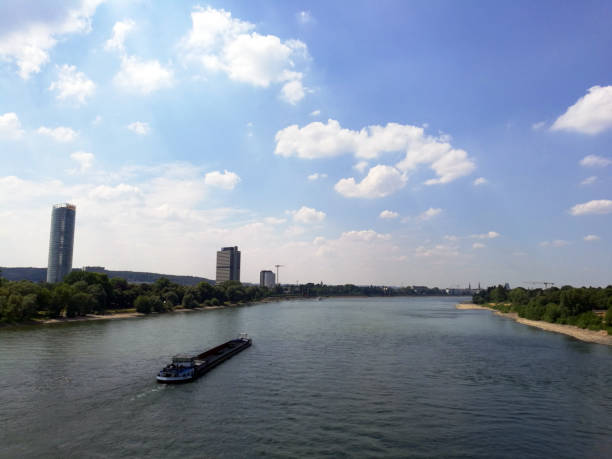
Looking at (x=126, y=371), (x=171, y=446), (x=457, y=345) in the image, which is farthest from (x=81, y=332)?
(x=457, y=345)

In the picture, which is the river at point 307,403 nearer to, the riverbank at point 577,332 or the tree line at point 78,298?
the riverbank at point 577,332

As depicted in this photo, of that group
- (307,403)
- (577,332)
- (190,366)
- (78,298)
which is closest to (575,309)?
(577,332)

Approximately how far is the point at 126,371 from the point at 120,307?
12156 cm

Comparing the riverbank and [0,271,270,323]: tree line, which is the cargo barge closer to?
[0,271,270,323]: tree line

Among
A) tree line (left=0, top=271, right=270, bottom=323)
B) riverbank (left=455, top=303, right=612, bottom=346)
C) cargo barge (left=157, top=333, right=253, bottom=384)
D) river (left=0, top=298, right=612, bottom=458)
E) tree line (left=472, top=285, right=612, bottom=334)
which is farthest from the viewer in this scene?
tree line (left=472, top=285, right=612, bottom=334)

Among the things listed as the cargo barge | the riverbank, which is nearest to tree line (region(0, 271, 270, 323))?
the cargo barge

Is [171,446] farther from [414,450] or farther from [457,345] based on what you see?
[457,345]

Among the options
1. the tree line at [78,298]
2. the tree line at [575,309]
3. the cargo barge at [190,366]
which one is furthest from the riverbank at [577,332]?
the tree line at [78,298]

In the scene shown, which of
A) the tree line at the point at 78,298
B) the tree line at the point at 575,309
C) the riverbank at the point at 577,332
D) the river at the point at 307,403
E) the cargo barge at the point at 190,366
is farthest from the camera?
the tree line at the point at 575,309

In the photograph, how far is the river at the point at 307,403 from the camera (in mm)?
32281

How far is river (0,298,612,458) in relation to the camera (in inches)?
1271

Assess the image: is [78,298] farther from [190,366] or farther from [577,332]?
[577,332]

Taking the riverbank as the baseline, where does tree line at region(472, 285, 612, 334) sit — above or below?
above

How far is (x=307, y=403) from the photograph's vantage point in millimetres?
42938
